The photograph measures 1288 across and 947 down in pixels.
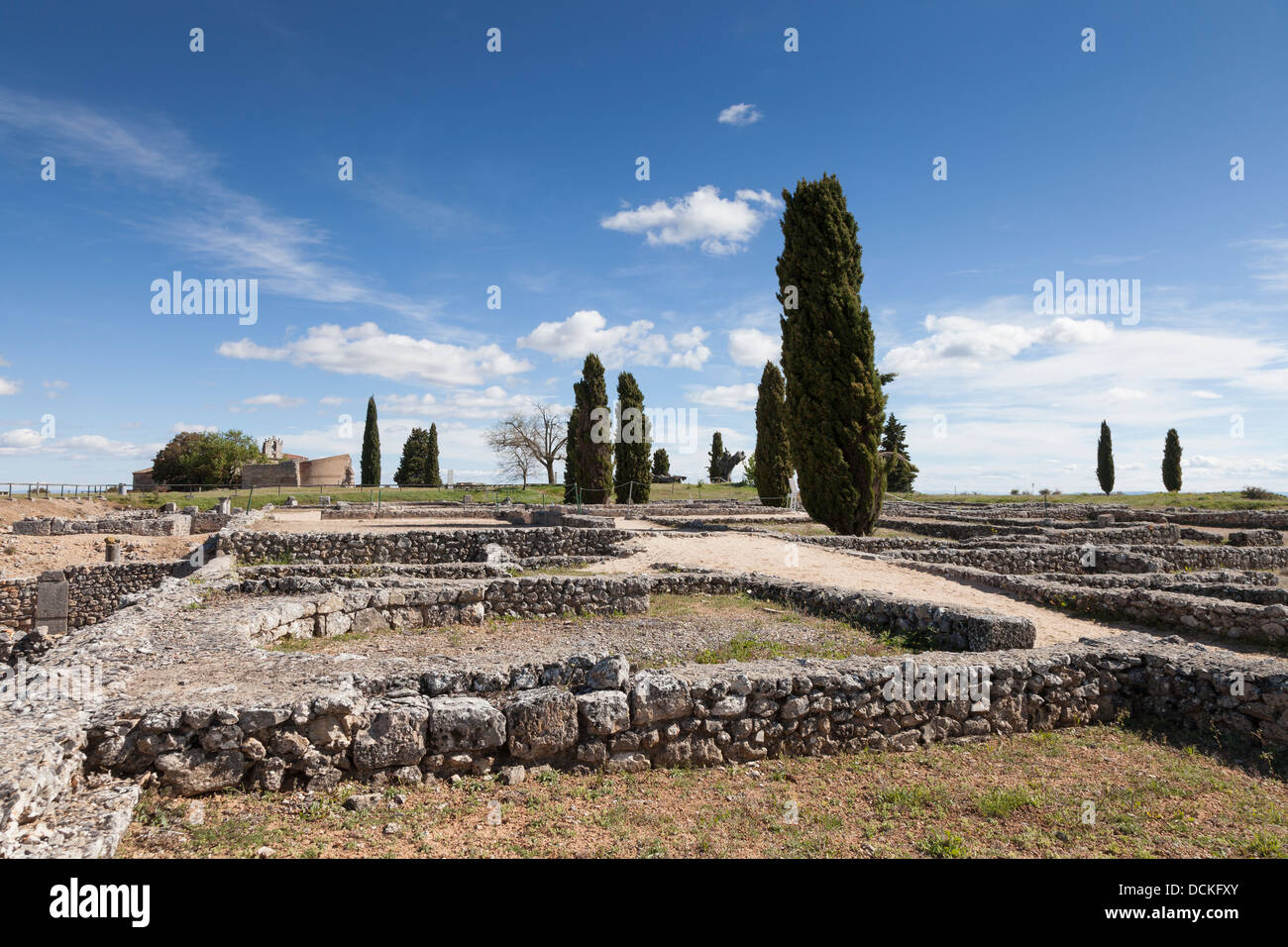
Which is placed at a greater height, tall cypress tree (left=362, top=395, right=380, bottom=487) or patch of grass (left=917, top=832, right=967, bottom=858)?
tall cypress tree (left=362, top=395, right=380, bottom=487)

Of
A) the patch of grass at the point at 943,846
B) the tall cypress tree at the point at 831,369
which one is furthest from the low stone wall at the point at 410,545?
the patch of grass at the point at 943,846

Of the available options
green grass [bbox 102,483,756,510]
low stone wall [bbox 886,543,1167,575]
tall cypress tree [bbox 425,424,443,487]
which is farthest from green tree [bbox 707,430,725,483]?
low stone wall [bbox 886,543,1167,575]

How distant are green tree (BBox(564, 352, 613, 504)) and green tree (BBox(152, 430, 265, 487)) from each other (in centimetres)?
3101

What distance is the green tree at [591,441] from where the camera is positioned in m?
40.7

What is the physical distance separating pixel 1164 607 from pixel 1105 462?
175 feet

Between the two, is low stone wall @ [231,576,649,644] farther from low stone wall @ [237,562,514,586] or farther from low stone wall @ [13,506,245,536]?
low stone wall @ [13,506,245,536]

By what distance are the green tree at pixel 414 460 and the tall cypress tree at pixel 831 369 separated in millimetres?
45508

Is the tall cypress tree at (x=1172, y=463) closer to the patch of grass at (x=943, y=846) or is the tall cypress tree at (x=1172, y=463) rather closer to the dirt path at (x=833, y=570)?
the dirt path at (x=833, y=570)

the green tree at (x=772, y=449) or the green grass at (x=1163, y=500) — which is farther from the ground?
the green tree at (x=772, y=449)

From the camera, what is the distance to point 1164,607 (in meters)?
9.85

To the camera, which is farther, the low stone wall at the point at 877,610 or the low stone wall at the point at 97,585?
the low stone wall at the point at 97,585

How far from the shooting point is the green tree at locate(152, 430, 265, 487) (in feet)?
176
